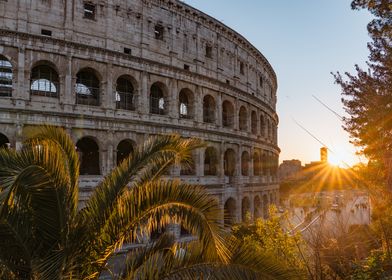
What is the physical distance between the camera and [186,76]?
26484 millimetres

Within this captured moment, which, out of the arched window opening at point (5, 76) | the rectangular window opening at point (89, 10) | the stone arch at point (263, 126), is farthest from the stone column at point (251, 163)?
the arched window opening at point (5, 76)

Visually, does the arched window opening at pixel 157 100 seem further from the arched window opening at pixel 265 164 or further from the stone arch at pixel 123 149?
the arched window opening at pixel 265 164

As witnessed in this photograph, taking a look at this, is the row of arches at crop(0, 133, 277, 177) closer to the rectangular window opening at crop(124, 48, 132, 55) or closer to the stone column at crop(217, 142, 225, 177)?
the stone column at crop(217, 142, 225, 177)

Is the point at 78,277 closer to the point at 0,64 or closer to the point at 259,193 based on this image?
the point at 0,64

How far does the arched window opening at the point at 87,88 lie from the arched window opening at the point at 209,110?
354 inches

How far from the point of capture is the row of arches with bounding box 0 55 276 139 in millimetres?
21016

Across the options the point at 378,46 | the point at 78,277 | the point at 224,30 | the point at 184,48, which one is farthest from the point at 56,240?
the point at 224,30

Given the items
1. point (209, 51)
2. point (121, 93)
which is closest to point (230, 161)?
point (209, 51)

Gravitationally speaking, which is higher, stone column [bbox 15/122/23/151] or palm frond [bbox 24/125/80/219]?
stone column [bbox 15/122/23/151]

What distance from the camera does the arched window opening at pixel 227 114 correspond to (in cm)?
3054

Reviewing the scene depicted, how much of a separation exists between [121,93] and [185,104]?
5.54 metres

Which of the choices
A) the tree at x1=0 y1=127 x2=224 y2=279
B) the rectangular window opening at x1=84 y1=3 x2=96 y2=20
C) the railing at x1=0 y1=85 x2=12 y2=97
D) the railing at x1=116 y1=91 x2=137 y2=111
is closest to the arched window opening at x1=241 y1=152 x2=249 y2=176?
the railing at x1=116 y1=91 x2=137 y2=111

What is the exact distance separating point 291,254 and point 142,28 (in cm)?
1936

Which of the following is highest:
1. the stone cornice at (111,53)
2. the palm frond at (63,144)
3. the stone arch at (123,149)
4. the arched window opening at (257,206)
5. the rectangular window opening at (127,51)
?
the rectangular window opening at (127,51)
